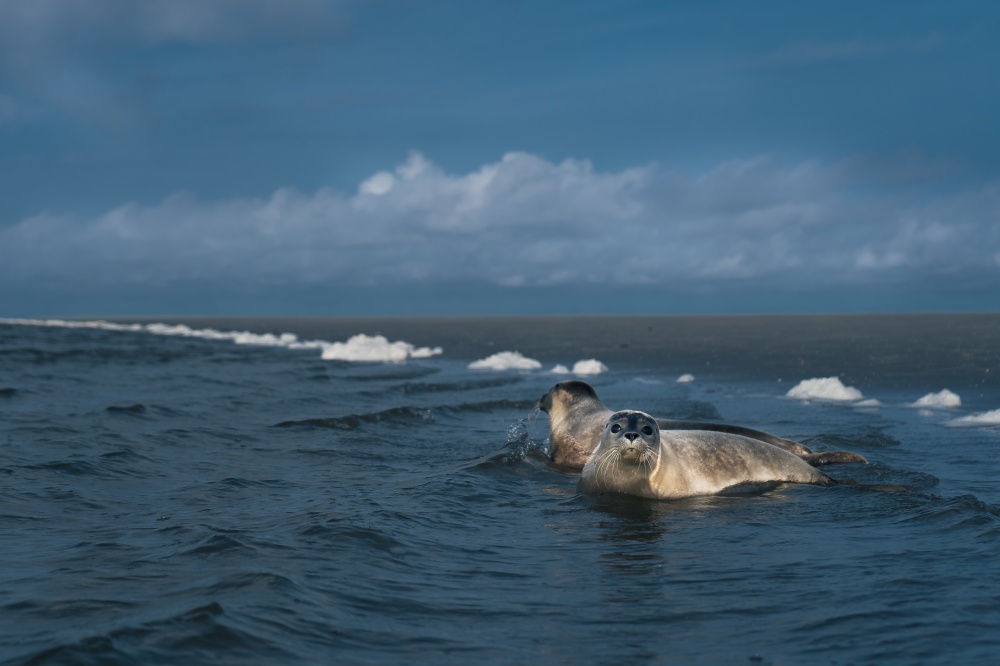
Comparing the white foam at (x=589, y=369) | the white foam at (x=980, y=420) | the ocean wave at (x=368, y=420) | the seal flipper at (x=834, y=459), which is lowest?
the ocean wave at (x=368, y=420)

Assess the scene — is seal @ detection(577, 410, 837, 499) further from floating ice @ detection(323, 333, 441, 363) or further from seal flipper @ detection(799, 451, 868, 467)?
floating ice @ detection(323, 333, 441, 363)

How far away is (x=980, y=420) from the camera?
1711 centimetres

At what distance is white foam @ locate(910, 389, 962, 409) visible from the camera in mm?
20250

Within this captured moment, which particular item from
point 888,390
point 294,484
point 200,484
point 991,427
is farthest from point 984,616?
point 888,390

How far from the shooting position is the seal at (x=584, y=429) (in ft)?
42.6

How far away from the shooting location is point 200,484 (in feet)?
40.0

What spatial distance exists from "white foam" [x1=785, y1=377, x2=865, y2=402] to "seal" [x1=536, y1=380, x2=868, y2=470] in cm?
947

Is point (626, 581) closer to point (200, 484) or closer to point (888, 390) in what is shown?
point (200, 484)

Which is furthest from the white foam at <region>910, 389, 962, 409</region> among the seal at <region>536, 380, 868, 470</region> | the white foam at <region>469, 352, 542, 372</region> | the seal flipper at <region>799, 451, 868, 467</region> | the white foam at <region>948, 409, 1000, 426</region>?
the white foam at <region>469, 352, 542, 372</region>

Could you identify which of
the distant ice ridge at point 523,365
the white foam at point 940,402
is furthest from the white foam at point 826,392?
the distant ice ridge at point 523,365

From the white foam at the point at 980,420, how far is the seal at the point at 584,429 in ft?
15.9

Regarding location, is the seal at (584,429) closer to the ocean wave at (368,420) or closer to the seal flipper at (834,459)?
the seal flipper at (834,459)

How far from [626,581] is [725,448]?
4.39 m

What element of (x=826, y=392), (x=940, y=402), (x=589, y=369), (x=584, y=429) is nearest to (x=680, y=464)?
(x=584, y=429)
